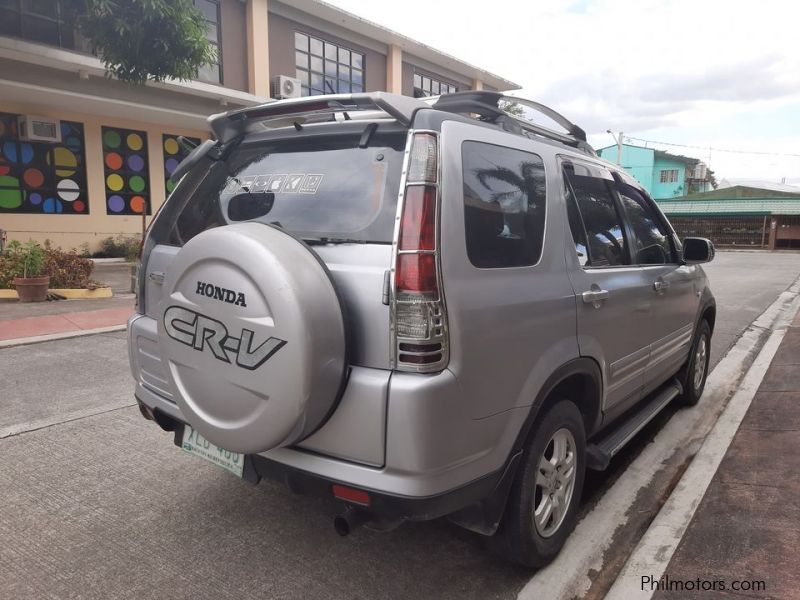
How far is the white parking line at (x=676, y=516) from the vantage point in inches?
101

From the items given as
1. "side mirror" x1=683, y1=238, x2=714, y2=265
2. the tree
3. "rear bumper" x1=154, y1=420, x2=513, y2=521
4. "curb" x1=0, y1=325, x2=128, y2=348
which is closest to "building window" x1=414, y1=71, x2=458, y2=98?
the tree

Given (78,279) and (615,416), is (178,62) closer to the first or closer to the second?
(78,279)

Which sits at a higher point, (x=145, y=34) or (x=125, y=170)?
(x=145, y=34)

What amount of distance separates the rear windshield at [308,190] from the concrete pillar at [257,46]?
49.2 feet

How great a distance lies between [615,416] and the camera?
336cm

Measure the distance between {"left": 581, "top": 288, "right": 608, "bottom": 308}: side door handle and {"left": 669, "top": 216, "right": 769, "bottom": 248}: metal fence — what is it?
1438 inches

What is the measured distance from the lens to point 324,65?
61.3 feet

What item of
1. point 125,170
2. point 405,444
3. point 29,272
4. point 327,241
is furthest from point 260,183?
point 125,170

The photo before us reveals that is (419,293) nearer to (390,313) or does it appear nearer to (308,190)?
(390,313)

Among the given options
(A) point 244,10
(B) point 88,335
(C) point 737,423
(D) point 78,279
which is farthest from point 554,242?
(A) point 244,10

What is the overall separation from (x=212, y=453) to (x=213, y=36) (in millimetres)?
15924

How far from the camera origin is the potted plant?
8797mm

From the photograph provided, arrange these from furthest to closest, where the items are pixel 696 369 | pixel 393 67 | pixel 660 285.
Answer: pixel 393 67
pixel 696 369
pixel 660 285

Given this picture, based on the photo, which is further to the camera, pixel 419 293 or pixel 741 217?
pixel 741 217
